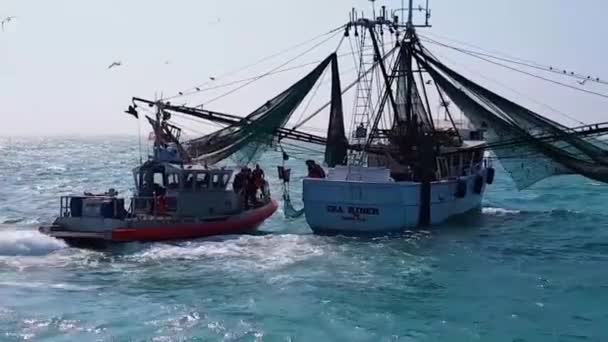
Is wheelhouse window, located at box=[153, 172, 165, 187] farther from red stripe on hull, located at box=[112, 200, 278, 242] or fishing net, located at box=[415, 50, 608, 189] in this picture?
fishing net, located at box=[415, 50, 608, 189]

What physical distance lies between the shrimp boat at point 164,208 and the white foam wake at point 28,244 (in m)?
0.30

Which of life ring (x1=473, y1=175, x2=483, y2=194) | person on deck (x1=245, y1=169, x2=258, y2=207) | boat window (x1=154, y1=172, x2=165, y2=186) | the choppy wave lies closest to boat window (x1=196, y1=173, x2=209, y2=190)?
boat window (x1=154, y1=172, x2=165, y2=186)

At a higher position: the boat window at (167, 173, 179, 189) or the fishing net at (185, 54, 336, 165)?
the fishing net at (185, 54, 336, 165)

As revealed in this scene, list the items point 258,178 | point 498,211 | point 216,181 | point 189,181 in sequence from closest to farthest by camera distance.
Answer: point 189,181 < point 216,181 < point 258,178 < point 498,211

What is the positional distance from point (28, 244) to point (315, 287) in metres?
10.6

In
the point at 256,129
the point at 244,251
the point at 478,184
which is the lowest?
the point at 244,251

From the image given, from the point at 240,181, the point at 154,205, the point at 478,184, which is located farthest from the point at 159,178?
the point at 478,184

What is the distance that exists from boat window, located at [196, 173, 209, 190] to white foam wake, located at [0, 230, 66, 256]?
5.59 metres

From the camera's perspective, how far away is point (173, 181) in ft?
98.6

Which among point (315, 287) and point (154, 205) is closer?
point (315, 287)

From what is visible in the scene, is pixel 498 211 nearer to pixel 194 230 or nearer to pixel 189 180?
pixel 189 180

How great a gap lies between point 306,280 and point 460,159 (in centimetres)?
1644

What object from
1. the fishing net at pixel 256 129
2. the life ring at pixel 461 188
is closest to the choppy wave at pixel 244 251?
the fishing net at pixel 256 129

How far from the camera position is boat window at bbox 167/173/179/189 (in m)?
29.9
